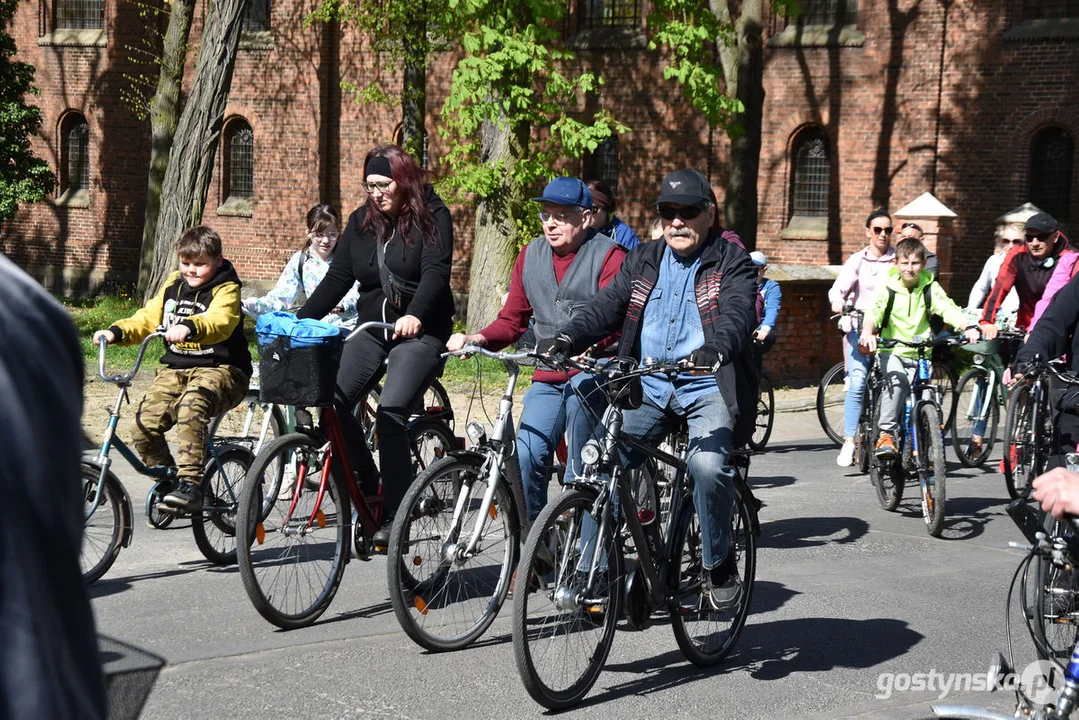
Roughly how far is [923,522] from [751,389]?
4.10 metres

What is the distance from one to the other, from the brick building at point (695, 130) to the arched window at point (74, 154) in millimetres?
38

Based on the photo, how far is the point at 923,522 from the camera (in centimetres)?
930

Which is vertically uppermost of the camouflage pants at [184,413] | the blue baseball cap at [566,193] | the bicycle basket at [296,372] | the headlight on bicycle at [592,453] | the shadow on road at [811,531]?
the blue baseball cap at [566,193]

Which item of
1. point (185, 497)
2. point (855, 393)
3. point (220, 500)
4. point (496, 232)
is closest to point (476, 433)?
point (185, 497)

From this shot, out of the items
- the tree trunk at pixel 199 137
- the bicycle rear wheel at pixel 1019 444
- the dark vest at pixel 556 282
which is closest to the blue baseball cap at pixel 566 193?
the dark vest at pixel 556 282

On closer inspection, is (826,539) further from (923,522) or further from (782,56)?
(782,56)

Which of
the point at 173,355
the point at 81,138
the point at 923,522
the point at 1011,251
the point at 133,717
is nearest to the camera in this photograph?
the point at 133,717

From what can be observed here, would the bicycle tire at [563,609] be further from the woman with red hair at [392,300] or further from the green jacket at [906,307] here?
the green jacket at [906,307]

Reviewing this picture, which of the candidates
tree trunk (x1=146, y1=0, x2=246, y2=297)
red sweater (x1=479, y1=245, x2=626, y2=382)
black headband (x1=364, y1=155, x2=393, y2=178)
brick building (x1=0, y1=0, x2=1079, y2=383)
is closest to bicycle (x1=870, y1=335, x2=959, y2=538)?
red sweater (x1=479, y1=245, x2=626, y2=382)

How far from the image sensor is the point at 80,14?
102 ft

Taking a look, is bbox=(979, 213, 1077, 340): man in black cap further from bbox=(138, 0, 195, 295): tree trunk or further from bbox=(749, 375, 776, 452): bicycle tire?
bbox=(138, 0, 195, 295): tree trunk

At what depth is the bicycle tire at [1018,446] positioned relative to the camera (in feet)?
32.7

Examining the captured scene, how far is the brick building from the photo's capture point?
2309 centimetres

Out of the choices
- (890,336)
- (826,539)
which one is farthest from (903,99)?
(826,539)
